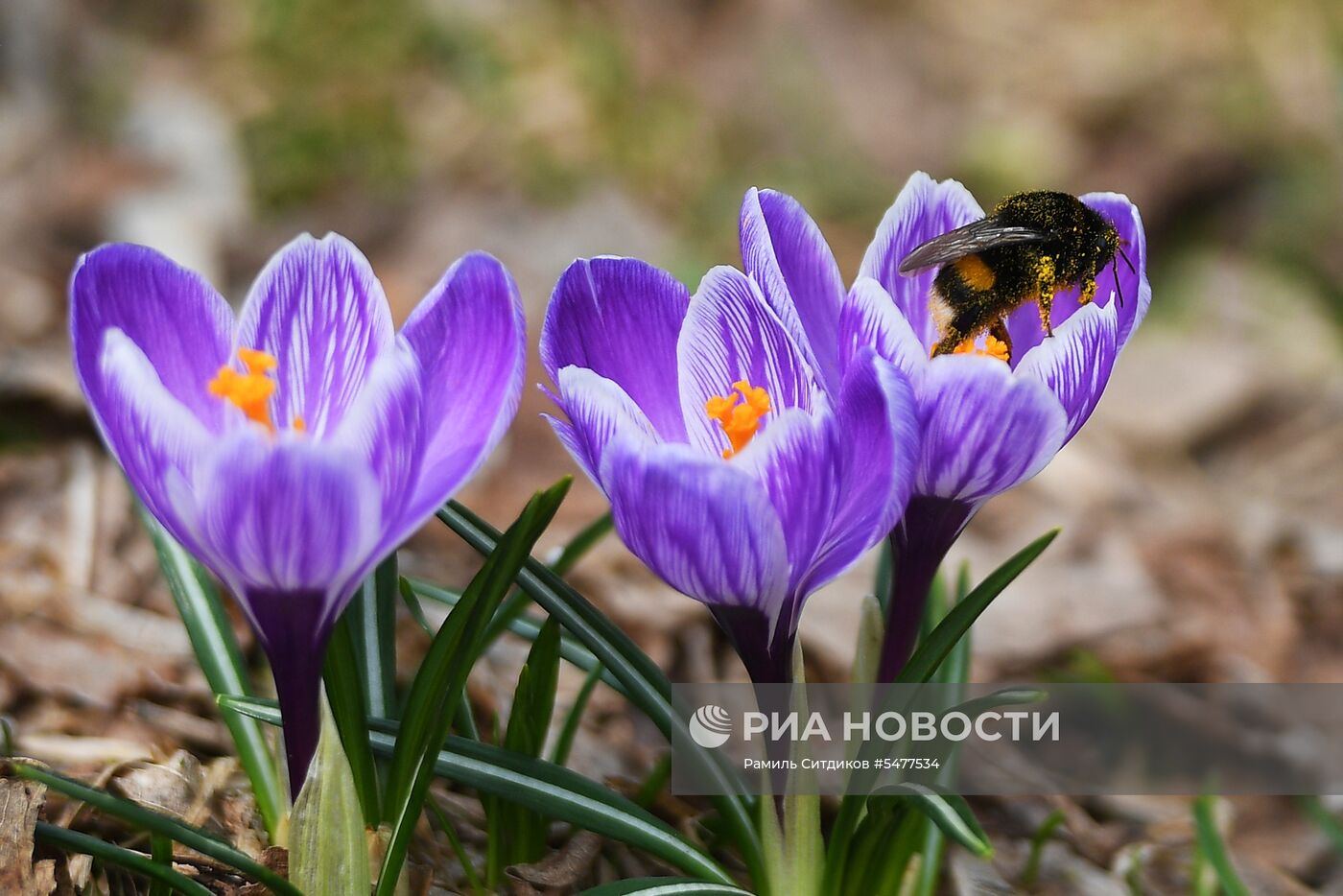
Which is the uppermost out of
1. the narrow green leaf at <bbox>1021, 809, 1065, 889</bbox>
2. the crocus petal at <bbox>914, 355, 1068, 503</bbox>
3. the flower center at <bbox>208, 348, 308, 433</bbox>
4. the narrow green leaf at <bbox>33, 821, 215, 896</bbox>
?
the crocus petal at <bbox>914, 355, 1068, 503</bbox>

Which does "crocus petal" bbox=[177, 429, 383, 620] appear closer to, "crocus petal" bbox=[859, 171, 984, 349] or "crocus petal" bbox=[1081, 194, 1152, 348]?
"crocus petal" bbox=[859, 171, 984, 349]

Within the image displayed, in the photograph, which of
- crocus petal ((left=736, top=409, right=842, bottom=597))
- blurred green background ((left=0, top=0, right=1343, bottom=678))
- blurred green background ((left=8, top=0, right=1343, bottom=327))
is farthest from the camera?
blurred green background ((left=8, top=0, right=1343, bottom=327))

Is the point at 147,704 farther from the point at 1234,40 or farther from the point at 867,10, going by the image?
the point at 1234,40

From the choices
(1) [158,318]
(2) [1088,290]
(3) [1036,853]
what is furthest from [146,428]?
(3) [1036,853]

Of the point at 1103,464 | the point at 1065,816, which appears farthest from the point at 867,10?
the point at 1065,816

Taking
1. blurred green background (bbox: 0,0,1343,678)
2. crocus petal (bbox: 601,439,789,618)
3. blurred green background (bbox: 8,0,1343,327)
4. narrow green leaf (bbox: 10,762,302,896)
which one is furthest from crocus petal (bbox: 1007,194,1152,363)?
blurred green background (bbox: 8,0,1343,327)

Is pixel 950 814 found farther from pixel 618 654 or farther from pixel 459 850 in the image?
pixel 459 850

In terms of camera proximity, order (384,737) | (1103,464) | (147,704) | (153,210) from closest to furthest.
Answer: (384,737) → (147,704) → (1103,464) → (153,210)
